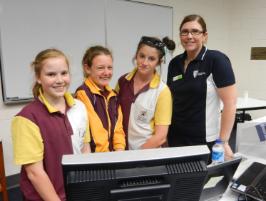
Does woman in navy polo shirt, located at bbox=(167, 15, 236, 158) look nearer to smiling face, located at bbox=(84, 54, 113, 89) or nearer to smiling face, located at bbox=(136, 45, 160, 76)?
smiling face, located at bbox=(136, 45, 160, 76)

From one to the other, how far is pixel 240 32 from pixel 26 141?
15.2 feet

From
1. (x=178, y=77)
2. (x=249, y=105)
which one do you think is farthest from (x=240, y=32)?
(x=178, y=77)

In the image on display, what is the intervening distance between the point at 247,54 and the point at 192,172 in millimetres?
4606

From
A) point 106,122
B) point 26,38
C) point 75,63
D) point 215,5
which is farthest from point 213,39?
point 106,122

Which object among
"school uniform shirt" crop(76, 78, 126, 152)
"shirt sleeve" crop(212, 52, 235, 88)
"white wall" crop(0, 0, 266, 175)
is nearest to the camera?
"school uniform shirt" crop(76, 78, 126, 152)

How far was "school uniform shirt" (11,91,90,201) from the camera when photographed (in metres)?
1.05

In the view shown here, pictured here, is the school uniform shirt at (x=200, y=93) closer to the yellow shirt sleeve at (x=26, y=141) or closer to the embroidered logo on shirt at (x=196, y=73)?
the embroidered logo on shirt at (x=196, y=73)

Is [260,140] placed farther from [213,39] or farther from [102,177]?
[213,39]

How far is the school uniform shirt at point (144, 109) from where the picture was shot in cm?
149

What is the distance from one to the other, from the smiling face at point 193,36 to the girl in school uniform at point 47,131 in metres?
0.85

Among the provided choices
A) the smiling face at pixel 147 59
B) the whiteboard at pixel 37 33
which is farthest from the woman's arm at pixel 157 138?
the whiteboard at pixel 37 33

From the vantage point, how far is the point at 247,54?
4.75 metres

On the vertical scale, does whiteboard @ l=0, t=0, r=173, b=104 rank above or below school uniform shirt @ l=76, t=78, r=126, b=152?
above

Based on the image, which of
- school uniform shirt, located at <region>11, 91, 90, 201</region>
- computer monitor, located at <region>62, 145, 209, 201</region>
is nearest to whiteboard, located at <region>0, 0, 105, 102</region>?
school uniform shirt, located at <region>11, 91, 90, 201</region>
